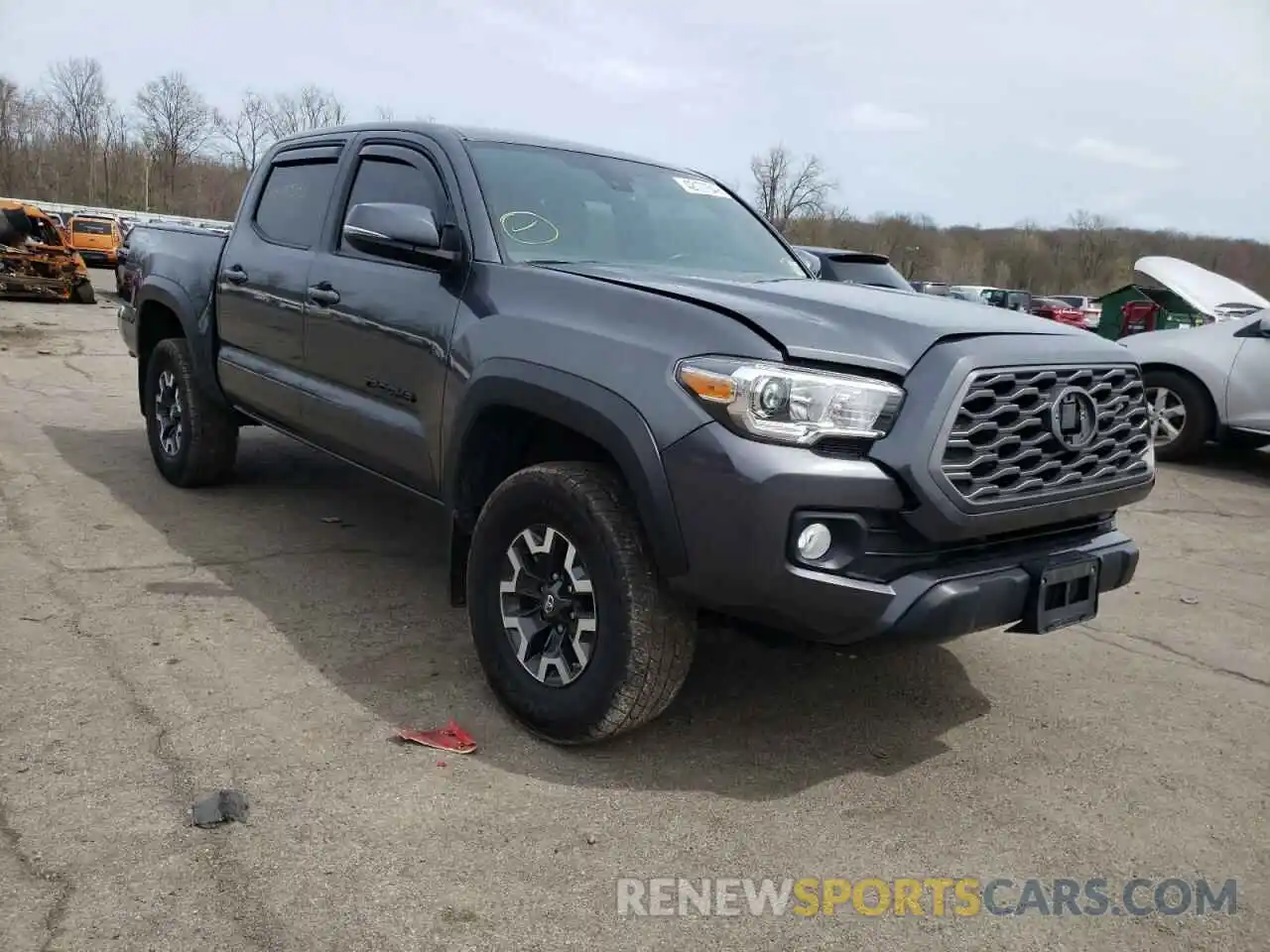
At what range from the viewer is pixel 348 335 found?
13.6ft

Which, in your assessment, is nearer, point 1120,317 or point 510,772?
point 510,772

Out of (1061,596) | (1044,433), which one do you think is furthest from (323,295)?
(1061,596)

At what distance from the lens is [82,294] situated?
1953 cm

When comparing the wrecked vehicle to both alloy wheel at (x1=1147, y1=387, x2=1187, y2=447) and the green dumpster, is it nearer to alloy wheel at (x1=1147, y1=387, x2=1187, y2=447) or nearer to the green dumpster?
alloy wheel at (x1=1147, y1=387, x2=1187, y2=447)

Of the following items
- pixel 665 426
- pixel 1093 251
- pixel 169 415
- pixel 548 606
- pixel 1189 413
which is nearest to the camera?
pixel 665 426

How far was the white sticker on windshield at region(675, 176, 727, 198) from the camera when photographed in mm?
4508

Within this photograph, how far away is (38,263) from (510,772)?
63.0 feet

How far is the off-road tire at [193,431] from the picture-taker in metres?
5.69

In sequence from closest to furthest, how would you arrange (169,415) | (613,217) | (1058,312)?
(613,217), (169,415), (1058,312)

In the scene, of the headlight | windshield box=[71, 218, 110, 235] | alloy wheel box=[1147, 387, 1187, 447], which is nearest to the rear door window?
the headlight

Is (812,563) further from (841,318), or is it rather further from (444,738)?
(444,738)

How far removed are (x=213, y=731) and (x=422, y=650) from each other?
90 cm

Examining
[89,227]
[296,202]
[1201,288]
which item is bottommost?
Result: [296,202]

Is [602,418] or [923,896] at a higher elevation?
[602,418]
